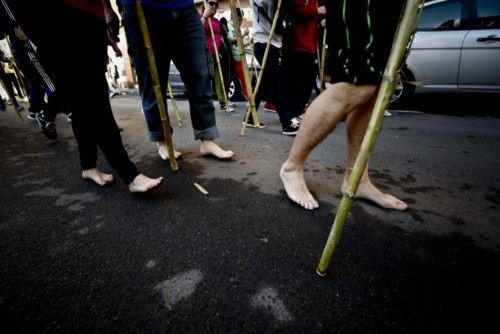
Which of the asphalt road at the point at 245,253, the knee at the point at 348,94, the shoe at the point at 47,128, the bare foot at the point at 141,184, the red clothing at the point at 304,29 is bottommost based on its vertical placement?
the asphalt road at the point at 245,253

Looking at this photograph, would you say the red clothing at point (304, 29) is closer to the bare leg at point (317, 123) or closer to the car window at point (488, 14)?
the bare leg at point (317, 123)

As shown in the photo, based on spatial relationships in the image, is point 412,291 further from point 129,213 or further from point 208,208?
point 129,213

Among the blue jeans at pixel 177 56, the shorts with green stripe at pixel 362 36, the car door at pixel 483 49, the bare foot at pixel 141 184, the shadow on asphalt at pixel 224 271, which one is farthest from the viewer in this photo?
the car door at pixel 483 49

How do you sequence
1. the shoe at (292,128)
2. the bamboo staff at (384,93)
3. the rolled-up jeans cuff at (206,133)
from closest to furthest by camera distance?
the bamboo staff at (384,93)
the rolled-up jeans cuff at (206,133)
the shoe at (292,128)

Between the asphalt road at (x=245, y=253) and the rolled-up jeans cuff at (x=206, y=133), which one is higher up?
the rolled-up jeans cuff at (x=206, y=133)

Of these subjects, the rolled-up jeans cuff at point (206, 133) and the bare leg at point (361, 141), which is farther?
the rolled-up jeans cuff at point (206, 133)

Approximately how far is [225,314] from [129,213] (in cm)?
97

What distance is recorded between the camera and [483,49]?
3814mm

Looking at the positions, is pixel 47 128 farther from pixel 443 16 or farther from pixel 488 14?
pixel 488 14

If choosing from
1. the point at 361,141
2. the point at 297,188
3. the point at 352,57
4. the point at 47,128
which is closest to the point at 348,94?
the point at 352,57

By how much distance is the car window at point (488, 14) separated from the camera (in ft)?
12.5

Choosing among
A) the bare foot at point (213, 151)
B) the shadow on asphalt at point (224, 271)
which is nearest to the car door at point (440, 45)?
the bare foot at point (213, 151)

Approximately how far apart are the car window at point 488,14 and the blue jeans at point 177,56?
418 centimetres

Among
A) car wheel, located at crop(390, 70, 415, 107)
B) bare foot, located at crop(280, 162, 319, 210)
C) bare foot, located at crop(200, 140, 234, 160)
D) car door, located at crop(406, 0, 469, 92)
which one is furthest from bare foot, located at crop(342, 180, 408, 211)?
car wheel, located at crop(390, 70, 415, 107)
